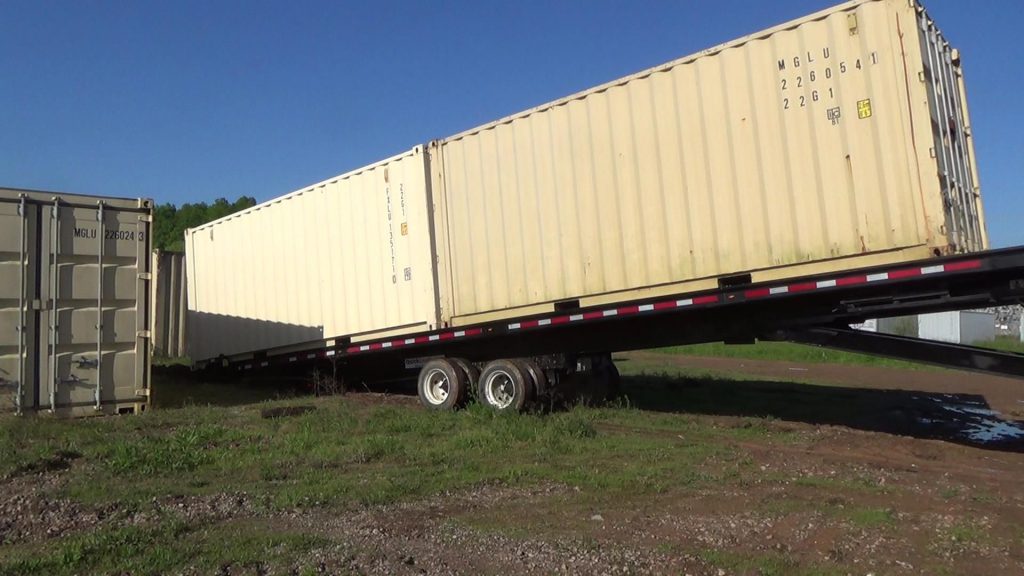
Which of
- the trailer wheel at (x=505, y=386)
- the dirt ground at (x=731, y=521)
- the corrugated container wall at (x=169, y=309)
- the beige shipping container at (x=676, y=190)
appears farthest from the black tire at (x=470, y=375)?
the corrugated container wall at (x=169, y=309)

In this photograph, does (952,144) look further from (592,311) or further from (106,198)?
(106,198)

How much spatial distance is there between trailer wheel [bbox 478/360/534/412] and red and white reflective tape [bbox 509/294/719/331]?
61 centimetres

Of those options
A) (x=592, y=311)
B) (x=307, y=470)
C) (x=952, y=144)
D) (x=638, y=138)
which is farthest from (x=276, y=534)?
(x=952, y=144)

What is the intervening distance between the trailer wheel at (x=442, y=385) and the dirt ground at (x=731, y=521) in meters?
3.38

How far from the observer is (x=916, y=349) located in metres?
7.68

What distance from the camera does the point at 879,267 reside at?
704 cm

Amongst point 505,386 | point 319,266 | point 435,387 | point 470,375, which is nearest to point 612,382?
point 505,386

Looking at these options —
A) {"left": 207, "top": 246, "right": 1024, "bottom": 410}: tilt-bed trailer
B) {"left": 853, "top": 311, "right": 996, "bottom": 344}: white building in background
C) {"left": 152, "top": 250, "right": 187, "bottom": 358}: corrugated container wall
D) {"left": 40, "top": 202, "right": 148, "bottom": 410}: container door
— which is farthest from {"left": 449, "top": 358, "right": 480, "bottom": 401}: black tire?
{"left": 853, "top": 311, "right": 996, "bottom": 344}: white building in background

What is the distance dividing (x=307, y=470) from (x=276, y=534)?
1.99 metres

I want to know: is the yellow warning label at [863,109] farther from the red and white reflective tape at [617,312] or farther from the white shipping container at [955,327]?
the white shipping container at [955,327]

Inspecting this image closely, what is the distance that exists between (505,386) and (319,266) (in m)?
4.41

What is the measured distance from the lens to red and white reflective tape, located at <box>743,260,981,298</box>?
6.58 m

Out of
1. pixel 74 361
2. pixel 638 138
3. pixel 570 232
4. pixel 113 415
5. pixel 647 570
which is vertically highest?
pixel 638 138

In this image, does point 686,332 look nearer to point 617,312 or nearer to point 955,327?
point 617,312
